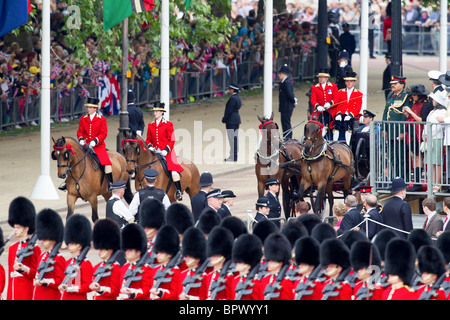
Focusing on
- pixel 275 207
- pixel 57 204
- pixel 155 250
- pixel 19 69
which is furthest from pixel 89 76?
pixel 155 250

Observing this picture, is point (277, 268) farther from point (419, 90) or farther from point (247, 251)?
point (419, 90)

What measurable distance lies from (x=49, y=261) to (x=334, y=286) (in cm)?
330

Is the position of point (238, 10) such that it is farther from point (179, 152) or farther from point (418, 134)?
point (418, 134)

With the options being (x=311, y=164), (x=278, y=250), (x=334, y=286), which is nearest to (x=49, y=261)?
(x=278, y=250)

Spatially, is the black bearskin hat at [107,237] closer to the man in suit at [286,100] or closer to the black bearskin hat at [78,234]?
the black bearskin hat at [78,234]

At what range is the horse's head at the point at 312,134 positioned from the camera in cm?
2302

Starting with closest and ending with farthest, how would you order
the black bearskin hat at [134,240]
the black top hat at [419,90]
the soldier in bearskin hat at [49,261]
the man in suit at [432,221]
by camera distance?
the black bearskin hat at [134,240] → the soldier in bearskin hat at [49,261] → the man in suit at [432,221] → the black top hat at [419,90]

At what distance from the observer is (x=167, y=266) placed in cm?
1587

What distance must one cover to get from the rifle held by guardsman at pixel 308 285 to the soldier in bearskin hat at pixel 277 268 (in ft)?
0.37

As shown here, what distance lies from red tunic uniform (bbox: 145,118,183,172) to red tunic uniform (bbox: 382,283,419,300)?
9.13m

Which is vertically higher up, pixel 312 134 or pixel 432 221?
pixel 312 134

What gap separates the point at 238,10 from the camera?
151ft

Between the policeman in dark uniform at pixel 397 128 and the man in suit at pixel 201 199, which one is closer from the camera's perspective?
the man in suit at pixel 201 199

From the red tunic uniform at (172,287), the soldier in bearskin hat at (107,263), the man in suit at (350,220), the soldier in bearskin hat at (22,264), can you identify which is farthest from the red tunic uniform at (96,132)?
the red tunic uniform at (172,287)
